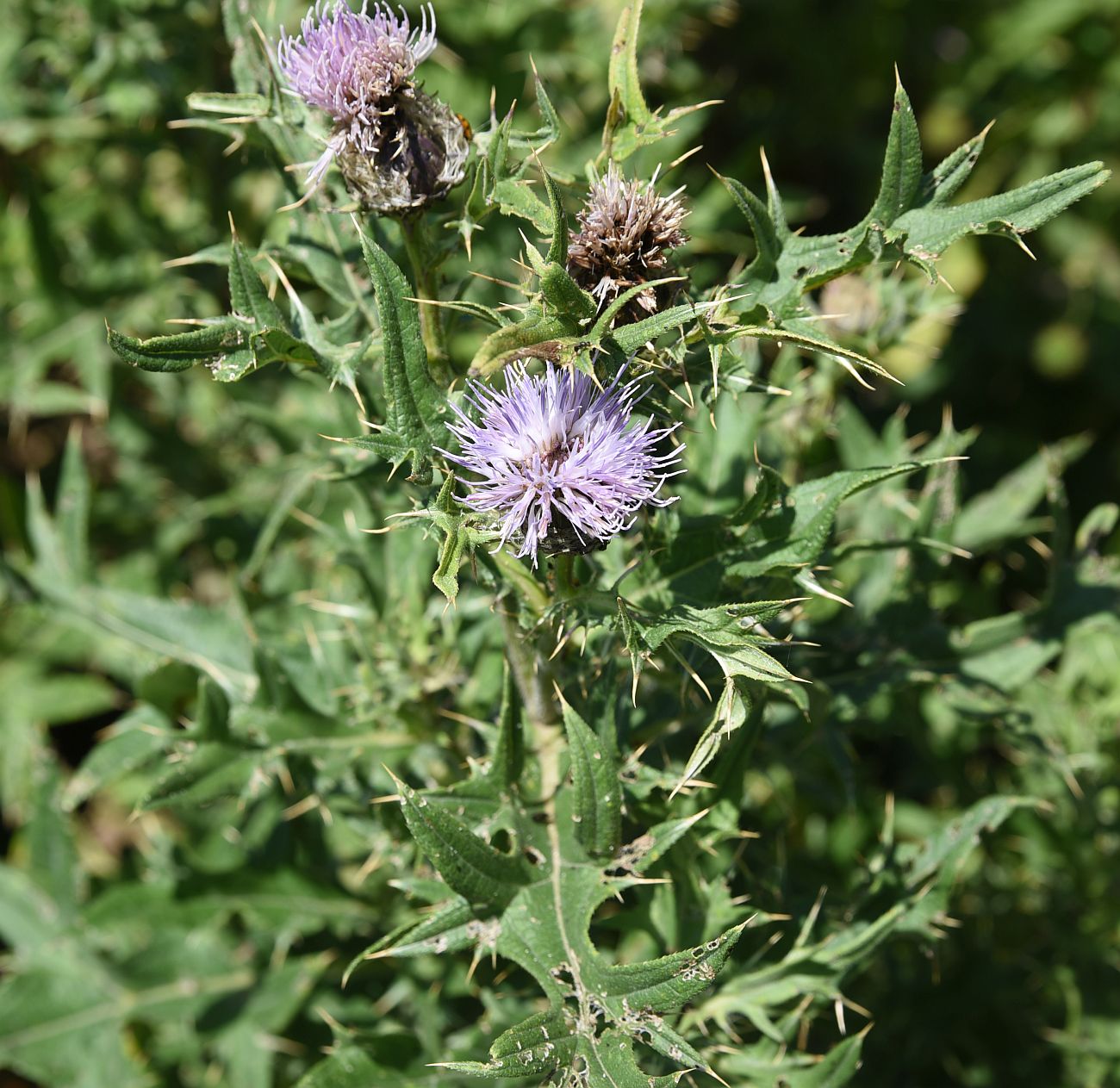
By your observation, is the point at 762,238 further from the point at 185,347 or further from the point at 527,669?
the point at 185,347

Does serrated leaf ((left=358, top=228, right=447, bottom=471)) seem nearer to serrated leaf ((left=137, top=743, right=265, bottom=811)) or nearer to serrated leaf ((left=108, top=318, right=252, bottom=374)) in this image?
serrated leaf ((left=108, top=318, right=252, bottom=374))

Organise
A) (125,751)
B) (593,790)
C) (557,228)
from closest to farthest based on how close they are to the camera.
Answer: (557,228)
(593,790)
(125,751)

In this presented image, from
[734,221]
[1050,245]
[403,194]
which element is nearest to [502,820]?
[403,194]

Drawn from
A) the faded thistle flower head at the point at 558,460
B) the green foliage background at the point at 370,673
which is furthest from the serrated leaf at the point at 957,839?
the faded thistle flower head at the point at 558,460

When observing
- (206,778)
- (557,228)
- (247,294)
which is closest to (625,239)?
(557,228)

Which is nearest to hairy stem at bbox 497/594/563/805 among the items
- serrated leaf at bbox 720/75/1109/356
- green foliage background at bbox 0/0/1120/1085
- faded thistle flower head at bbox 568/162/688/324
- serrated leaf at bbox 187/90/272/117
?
green foliage background at bbox 0/0/1120/1085

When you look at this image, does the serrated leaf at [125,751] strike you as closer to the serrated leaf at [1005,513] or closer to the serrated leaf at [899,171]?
the serrated leaf at [899,171]
